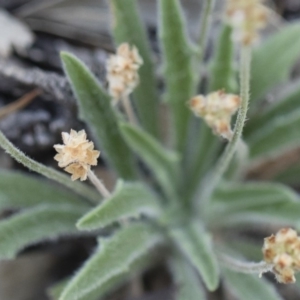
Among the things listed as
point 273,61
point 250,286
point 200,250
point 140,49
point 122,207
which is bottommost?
point 250,286

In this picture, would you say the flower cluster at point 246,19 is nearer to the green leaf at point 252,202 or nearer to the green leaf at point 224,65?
the green leaf at point 224,65

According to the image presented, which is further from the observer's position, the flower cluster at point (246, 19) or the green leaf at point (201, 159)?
the green leaf at point (201, 159)

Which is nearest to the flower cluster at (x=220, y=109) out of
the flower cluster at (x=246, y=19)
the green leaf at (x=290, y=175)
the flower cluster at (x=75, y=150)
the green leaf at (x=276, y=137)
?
the flower cluster at (x=246, y=19)

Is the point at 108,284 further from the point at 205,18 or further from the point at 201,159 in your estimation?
the point at 205,18

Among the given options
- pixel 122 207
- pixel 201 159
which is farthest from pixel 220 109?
pixel 201 159

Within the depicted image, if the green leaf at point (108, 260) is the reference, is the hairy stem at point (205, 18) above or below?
above

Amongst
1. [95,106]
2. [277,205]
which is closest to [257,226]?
[277,205]
